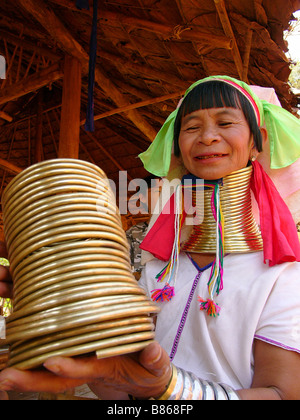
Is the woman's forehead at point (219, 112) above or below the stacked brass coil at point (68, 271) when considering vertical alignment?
above

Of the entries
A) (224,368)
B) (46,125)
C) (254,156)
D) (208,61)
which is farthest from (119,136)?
(224,368)

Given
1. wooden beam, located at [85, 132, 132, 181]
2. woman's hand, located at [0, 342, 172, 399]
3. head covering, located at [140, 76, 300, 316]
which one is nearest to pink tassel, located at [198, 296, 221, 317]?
head covering, located at [140, 76, 300, 316]

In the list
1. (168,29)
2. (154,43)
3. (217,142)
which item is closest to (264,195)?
(217,142)

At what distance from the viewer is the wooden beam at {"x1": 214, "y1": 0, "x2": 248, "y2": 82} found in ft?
9.03

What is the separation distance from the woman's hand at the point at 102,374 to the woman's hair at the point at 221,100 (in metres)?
0.97

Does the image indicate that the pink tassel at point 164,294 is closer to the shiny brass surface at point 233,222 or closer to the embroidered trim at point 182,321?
the embroidered trim at point 182,321

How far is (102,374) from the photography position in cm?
74

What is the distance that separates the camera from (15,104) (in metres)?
7.13

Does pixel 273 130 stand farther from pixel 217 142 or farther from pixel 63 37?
pixel 63 37

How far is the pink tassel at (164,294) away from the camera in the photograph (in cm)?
134

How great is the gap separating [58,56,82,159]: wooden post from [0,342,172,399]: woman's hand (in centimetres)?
321

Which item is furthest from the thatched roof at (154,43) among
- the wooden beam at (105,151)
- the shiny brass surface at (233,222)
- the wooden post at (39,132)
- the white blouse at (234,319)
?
the white blouse at (234,319)

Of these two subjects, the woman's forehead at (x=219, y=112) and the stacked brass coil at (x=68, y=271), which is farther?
the woman's forehead at (x=219, y=112)

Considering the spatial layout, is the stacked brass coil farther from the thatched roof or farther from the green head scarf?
the thatched roof
